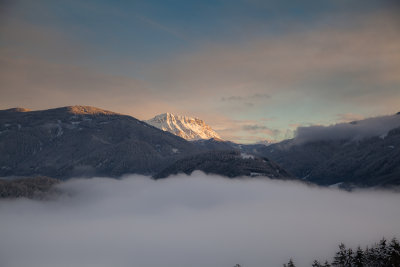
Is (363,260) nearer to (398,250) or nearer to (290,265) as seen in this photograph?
(398,250)

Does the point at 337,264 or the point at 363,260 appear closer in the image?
the point at 363,260

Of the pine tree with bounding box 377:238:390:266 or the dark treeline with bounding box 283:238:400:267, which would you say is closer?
the dark treeline with bounding box 283:238:400:267

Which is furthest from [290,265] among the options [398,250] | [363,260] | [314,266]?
[398,250]

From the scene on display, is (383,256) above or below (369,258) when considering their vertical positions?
above

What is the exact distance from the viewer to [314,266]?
154750 mm

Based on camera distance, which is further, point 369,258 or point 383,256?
point 383,256

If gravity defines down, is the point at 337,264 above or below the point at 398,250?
below

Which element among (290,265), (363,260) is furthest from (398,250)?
(290,265)

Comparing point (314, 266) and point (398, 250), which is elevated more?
point (398, 250)

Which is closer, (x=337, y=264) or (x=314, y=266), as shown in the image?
(x=314, y=266)

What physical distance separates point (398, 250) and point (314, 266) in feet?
117

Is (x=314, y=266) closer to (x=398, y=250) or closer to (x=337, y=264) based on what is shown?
(x=337, y=264)

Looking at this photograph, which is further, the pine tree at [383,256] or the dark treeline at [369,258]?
the pine tree at [383,256]

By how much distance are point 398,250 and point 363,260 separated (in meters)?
15.2
